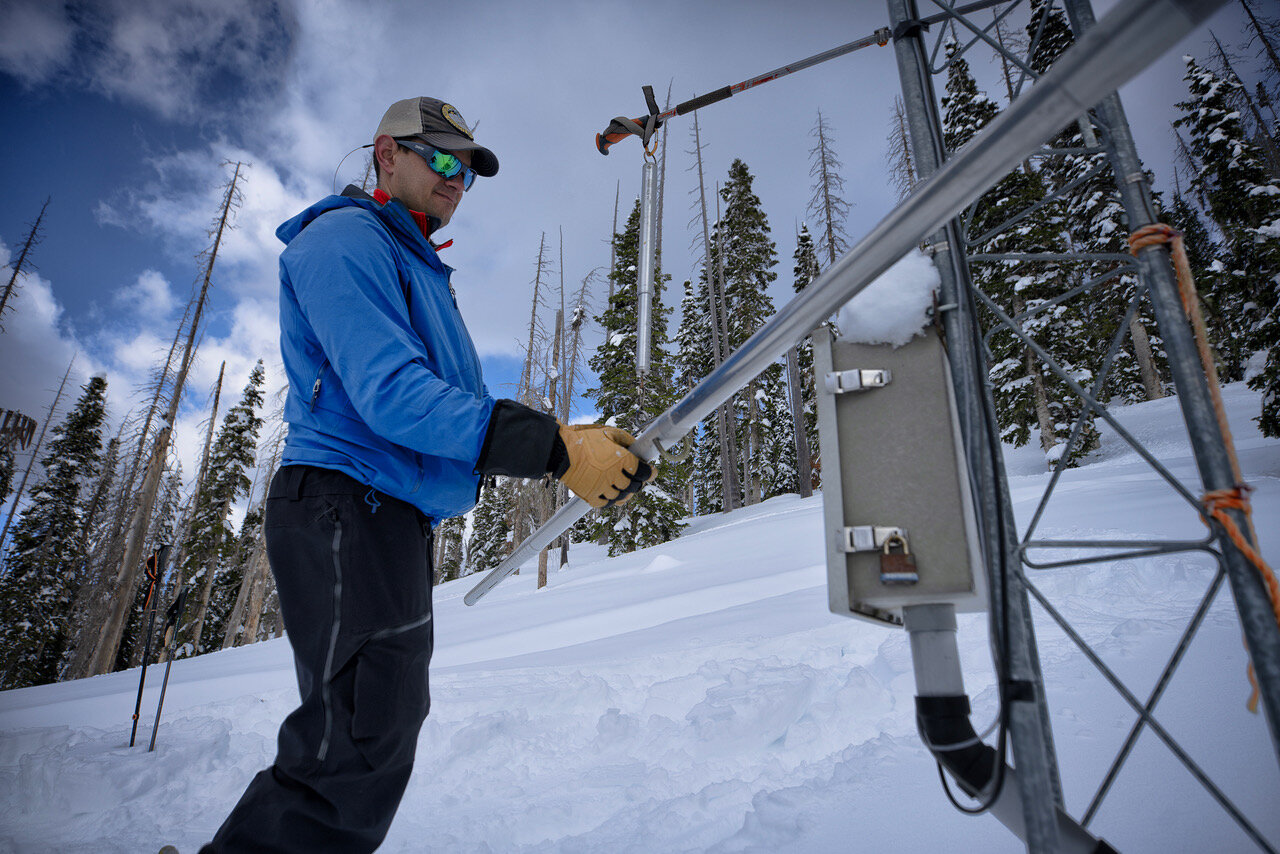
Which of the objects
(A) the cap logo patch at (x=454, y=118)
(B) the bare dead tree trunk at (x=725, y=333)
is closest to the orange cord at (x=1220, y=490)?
(A) the cap logo patch at (x=454, y=118)

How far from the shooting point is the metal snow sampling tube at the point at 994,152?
2.27 ft

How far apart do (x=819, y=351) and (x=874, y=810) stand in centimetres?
178

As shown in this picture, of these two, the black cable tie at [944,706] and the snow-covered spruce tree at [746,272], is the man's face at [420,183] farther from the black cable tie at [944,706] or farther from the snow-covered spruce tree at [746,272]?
the snow-covered spruce tree at [746,272]

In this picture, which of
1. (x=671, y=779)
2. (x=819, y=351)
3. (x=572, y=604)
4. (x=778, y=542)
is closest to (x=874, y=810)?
(x=671, y=779)

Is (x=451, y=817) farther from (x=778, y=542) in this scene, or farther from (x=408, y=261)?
(x=778, y=542)

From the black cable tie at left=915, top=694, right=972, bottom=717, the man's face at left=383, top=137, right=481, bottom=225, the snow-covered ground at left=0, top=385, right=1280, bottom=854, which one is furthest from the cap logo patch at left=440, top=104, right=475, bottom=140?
the snow-covered ground at left=0, top=385, right=1280, bottom=854

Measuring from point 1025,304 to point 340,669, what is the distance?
1972 cm

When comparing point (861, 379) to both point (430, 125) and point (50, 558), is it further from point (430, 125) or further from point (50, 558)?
point (50, 558)

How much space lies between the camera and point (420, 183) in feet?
7.15

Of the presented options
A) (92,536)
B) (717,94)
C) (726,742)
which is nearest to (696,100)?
(717,94)

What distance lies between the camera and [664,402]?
19156 mm

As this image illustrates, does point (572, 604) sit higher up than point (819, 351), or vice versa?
point (819, 351)

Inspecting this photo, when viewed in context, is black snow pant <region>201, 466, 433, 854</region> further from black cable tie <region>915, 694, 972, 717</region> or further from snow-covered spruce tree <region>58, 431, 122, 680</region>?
snow-covered spruce tree <region>58, 431, 122, 680</region>

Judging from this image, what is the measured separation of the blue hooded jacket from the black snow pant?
0.37 ft
